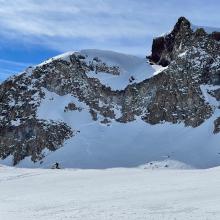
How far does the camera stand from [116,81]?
14288 centimetres

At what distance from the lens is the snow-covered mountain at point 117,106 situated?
110750 millimetres

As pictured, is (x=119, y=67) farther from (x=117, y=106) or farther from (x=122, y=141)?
(x=122, y=141)

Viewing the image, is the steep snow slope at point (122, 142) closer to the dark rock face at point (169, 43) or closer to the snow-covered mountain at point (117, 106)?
the snow-covered mountain at point (117, 106)
